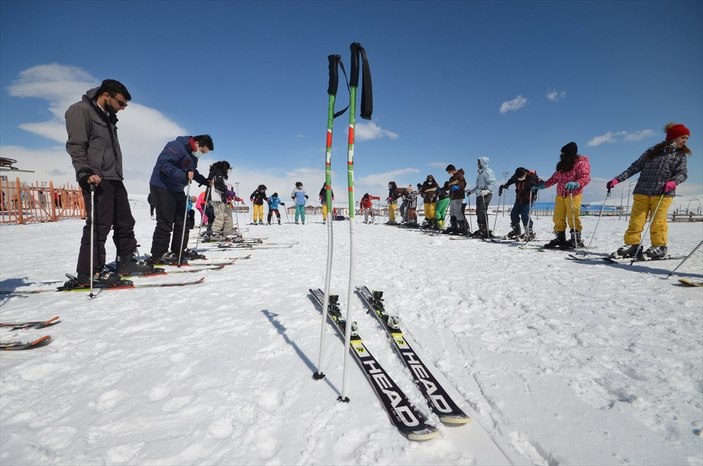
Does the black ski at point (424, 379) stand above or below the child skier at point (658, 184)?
below

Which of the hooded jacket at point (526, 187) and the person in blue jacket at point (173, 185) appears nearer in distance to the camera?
the person in blue jacket at point (173, 185)

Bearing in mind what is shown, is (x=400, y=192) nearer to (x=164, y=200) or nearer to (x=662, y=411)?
(x=164, y=200)

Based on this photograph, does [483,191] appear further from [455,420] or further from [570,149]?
[455,420]

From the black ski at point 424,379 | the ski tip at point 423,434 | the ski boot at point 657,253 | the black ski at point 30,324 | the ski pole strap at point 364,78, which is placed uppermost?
the ski pole strap at point 364,78

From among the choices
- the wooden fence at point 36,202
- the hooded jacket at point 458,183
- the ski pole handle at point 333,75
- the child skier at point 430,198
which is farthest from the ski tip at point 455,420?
the wooden fence at point 36,202

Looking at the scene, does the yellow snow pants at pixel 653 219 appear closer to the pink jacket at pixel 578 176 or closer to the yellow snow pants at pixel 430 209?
the pink jacket at pixel 578 176

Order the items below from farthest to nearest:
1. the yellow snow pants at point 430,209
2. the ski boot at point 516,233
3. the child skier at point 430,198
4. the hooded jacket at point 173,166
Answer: the yellow snow pants at point 430,209
the child skier at point 430,198
the ski boot at point 516,233
the hooded jacket at point 173,166

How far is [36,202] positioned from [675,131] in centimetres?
2497

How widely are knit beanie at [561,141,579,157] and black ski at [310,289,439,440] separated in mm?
7245

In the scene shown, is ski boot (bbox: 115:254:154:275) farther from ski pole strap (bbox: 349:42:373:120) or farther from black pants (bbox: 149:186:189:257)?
ski pole strap (bbox: 349:42:373:120)

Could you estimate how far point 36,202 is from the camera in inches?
624

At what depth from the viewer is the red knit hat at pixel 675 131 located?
16.3 ft

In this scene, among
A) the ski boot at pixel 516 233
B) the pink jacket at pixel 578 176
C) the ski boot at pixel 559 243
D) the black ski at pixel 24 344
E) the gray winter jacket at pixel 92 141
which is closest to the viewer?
the black ski at pixel 24 344

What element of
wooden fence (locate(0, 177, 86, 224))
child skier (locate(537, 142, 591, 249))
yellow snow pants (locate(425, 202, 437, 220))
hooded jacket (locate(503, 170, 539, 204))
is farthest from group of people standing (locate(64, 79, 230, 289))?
wooden fence (locate(0, 177, 86, 224))
